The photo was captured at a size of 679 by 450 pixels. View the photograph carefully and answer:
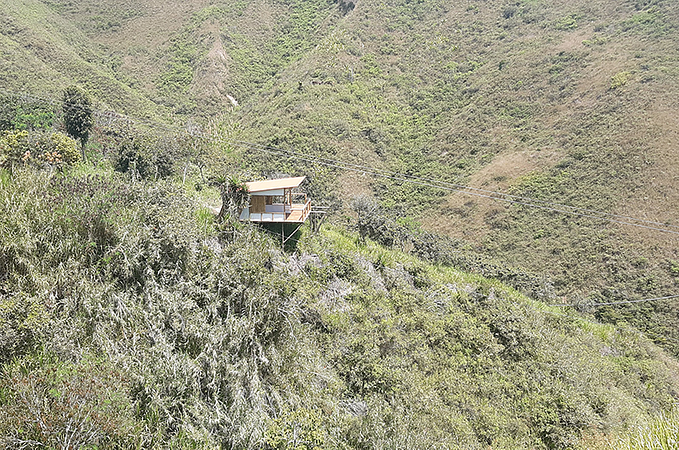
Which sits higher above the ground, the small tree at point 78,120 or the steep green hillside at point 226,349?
the small tree at point 78,120

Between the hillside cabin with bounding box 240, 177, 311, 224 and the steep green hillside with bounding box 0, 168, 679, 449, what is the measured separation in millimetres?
625

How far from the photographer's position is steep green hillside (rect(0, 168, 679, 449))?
5680mm

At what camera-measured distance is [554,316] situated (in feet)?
62.4

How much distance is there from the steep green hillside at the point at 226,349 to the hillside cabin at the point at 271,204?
625mm

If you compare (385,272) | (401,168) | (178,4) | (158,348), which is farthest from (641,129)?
(178,4)

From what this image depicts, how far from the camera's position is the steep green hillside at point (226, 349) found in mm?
5680

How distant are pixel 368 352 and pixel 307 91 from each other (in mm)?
43402

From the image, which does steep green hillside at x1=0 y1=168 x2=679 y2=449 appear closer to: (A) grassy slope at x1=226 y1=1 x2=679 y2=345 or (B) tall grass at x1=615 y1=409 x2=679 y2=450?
(B) tall grass at x1=615 y1=409 x2=679 y2=450

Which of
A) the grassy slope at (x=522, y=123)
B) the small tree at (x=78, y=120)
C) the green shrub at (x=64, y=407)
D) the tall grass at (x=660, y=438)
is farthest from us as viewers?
the grassy slope at (x=522, y=123)

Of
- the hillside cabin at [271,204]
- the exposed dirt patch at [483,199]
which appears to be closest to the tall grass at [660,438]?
the hillside cabin at [271,204]

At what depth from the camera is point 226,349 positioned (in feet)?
24.3

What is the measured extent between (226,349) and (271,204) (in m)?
5.66

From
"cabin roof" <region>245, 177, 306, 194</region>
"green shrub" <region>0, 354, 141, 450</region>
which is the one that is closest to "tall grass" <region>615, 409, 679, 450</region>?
"green shrub" <region>0, 354, 141, 450</region>

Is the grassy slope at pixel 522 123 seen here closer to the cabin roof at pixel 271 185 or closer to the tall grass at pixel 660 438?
the cabin roof at pixel 271 185
